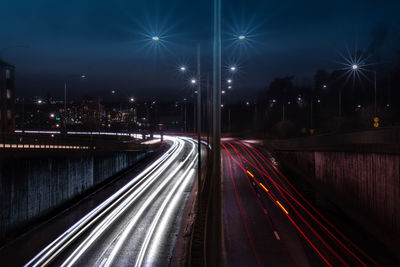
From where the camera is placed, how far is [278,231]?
18.8m

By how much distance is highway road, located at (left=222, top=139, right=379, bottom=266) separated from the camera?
49.4ft

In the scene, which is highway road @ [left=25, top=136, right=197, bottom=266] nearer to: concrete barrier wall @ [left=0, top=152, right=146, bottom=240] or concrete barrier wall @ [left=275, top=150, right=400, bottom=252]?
concrete barrier wall @ [left=0, top=152, right=146, bottom=240]

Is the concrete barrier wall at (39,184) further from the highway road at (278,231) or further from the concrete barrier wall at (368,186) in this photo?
the concrete barrier wall at (368,186)

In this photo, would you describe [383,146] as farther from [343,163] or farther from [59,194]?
[59,194]

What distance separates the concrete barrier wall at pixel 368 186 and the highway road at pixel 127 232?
1088 cm

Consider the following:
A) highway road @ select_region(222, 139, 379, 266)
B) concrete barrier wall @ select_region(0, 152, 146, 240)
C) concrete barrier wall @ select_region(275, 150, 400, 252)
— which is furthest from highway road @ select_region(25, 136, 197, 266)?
concrete barrier wall @ select_region(275, 150, 400, 252)

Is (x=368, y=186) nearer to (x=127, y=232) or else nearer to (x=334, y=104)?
(x=127, y=232)

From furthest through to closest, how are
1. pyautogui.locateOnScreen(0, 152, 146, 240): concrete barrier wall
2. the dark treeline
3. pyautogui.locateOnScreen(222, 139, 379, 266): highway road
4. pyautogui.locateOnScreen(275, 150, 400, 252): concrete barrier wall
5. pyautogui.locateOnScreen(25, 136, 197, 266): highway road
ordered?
1. the dark treeline
2. pyautogui.locateOnScreen(275, 150, 400, 252): concrete barrier wall
3. pyautogui.locateOnScreen(0, 152, 146, 240): concrete barrier wall
4. pyautogui.locateOnScreen(222, 139, 379, 266): highway road
5. pyautogui.locateOnScreen(25, 136, 197, 266): highway road

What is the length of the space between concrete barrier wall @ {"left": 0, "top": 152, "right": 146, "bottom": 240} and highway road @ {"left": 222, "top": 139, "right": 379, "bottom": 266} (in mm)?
10640

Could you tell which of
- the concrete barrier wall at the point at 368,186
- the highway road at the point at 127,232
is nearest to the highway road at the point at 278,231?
the concrete barrier wall at the point at 368,186

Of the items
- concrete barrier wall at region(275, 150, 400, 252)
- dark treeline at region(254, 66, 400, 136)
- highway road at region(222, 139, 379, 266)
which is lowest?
highway road at region(222, 139, 379, 266)

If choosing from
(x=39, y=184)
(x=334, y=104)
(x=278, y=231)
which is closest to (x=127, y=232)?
(x=39, y=184)

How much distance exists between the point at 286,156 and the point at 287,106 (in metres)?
52.7

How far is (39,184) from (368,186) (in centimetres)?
1915
